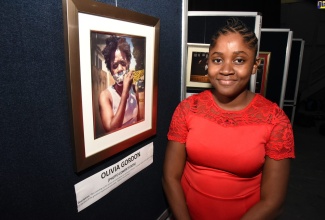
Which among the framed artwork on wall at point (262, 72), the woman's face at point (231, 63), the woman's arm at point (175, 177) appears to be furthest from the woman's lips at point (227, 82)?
the framed artwork on wall at point (262, 72)

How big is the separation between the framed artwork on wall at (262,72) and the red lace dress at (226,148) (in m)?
1.33

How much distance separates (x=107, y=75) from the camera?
85cm

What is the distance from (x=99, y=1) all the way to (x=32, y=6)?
0.23 m

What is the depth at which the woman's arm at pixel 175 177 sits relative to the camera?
3.75 feet

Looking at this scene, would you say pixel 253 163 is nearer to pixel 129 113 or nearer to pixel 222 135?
pixel 222 135

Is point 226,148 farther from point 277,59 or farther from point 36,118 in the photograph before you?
point 277,59

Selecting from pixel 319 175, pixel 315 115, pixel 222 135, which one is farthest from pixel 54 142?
pixel 315 115

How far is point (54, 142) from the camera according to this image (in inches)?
29.1

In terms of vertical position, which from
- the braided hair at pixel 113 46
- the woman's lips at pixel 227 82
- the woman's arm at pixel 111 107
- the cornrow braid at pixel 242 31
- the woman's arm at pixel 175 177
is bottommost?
the woman's arm at pixel 175 177

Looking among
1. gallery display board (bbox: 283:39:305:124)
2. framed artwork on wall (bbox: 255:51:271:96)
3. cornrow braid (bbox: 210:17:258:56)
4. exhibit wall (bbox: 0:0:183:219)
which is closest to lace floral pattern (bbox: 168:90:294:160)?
cornrow braid (bbox: 210:17:258:56)

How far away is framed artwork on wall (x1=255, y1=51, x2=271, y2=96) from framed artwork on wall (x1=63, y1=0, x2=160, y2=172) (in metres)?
1.55

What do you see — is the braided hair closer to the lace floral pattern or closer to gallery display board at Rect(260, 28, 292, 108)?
the lace floral pattern

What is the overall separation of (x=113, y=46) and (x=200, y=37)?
74 centimetres

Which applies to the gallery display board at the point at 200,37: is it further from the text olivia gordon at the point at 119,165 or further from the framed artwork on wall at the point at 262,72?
the framed artwork on wall at the point at 262,72
